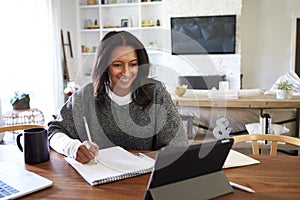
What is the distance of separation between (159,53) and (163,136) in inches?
171

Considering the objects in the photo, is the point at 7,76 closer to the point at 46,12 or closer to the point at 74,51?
the point at 46,12

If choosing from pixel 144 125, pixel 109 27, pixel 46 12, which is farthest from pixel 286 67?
pixel 144 125

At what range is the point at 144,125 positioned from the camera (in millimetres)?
1472

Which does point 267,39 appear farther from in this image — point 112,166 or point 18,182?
point 18,182

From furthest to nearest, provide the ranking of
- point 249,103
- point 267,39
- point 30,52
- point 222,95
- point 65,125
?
point 267,39 → point 30,52 → point 222,95 → point 249,103 → point 65,125

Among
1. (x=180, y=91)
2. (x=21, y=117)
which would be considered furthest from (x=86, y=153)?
(x=21, y=117)

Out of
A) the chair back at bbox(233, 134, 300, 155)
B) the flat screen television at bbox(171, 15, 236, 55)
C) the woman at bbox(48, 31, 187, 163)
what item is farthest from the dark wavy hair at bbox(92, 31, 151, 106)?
the flat screen television at bbox(171, 15, 236, 55)

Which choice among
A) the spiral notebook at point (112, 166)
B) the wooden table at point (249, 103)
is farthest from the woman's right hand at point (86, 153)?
the wooden table at point (249, 103)

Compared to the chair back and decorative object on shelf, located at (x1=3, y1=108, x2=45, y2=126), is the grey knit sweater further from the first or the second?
decorative object on shelf, located at (x1=3, y1=108, x2=45, y2=126)

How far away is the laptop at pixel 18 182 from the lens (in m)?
0.95

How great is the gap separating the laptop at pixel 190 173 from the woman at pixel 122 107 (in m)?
0.43

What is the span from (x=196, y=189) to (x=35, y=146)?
61 cm

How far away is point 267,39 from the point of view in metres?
5.98

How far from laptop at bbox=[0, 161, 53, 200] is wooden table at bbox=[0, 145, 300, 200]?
0.07ft
